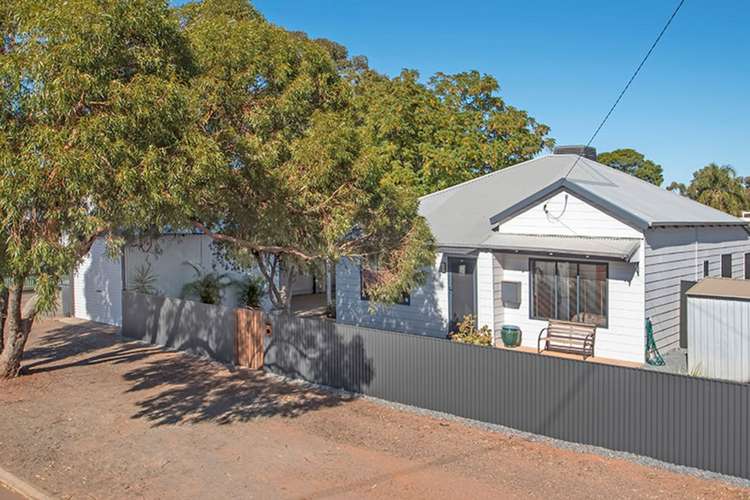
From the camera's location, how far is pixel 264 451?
9.51m

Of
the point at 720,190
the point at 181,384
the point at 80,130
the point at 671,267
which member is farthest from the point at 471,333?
the point at 720,190

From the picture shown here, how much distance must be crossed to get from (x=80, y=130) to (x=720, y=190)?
44.7 meters

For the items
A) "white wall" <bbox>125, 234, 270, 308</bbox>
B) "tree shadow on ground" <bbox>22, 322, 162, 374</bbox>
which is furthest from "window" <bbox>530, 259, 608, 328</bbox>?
"white wall" <bbox>125, 234, 270, 308</bbox>

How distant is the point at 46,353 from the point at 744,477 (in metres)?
16.2

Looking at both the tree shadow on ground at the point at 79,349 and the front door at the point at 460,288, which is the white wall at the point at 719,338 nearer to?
the front door at the point at 460,288

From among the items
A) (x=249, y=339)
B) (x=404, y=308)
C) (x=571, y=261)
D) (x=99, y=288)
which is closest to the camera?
(x=249, y=339)

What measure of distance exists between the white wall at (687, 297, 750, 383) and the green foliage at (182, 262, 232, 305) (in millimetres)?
14751

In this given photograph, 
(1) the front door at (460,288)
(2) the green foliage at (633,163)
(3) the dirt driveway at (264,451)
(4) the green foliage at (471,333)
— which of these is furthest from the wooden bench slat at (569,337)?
(2) the green foliage at (633,163)

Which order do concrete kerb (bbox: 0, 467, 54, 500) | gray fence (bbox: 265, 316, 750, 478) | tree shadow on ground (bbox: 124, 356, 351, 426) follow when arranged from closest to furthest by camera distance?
concrete kerb (bbox: 0, 467, 54, 500)
gray fence (bbox: 265, 316, 750, 478)
tree shadow on ground (bbox: 124, 356, 351, 426)

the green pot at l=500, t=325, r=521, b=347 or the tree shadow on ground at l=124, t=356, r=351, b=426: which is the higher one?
the green pot at l=500, t=325, r=521, b=347

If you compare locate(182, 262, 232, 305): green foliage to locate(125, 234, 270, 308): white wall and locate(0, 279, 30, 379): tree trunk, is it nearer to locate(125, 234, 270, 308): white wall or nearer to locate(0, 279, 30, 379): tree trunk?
locate(125, 234, 270, 308): white wall

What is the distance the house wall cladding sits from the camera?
1398 centimetres

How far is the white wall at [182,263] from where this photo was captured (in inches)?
853

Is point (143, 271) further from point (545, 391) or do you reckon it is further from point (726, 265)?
point (726, 265)
